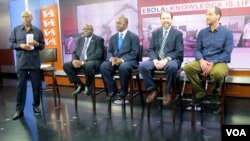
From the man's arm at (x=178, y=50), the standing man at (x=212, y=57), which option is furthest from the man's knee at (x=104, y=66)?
the standing man at (x=212, y=57)

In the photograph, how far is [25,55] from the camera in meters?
4.01

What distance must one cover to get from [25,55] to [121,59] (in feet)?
4.70

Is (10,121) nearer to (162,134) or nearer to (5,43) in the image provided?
(162,134)

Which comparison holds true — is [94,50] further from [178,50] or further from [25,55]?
[178,50]

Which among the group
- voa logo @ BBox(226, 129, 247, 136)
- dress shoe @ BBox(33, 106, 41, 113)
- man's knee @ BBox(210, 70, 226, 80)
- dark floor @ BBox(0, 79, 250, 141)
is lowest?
dark floor @ BBox(0, 79, 250, 141)

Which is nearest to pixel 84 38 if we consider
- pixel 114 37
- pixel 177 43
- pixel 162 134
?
pixel 114 37

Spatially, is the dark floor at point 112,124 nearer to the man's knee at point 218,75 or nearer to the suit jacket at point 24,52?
the man's knee at point 218,75

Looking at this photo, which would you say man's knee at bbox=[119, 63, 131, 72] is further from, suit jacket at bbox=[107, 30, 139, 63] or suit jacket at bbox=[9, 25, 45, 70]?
suit jacket at bbox=[9, 25, 45, 70]

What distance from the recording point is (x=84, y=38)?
465 cm

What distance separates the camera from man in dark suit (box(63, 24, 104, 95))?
4.18 meters

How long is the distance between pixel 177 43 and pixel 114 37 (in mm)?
1062

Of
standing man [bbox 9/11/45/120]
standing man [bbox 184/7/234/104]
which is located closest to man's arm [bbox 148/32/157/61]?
standing man [bbox 184/7/234/104]

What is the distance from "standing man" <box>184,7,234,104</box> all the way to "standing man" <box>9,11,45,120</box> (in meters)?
2.25

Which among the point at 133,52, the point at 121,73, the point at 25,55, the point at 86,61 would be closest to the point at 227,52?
the point at 133,52
